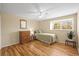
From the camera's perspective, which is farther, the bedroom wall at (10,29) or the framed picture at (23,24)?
the framed picture at (23,24)

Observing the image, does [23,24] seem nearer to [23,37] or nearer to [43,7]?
[23,37]

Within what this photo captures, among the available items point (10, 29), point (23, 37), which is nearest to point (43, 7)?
point (10, 29)

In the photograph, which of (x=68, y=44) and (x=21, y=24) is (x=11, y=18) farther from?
(x=68, y=44)

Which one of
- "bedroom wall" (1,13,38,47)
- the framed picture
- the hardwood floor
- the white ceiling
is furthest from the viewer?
the framed picture

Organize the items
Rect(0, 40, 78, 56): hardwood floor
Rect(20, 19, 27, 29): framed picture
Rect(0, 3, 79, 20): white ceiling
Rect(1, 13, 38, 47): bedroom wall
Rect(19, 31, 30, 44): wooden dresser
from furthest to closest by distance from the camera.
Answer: Rect(20, 19, 27, 29): framed picture → Rect(19, 31, 30, 44): wooden dresser → Rect(1, 13, 38, 47): bedroom wall → Rect(0, 40, 78, 56): hardwood floor → Rect(0, 3, 79, 20): white ceiling

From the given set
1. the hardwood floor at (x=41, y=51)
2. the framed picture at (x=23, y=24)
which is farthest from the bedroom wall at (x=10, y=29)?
the hardwood floor at (x=41, y=51)

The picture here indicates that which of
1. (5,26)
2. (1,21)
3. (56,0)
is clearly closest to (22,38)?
(5,26)

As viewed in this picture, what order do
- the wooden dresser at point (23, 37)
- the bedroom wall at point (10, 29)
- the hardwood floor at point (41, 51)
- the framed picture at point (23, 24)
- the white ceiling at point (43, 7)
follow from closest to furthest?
the white ceiling at point (43, 7) < the hardwood floor at point (41, 51) < the bedroom wall at point (10, 29) < the wooden dresser at point (23, 37) < the framed picture at point (23, 24)

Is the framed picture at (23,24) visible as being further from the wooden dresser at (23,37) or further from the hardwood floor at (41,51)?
the hardwood floor at (41,51)

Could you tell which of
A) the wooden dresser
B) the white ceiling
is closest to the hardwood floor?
the wooden dresser

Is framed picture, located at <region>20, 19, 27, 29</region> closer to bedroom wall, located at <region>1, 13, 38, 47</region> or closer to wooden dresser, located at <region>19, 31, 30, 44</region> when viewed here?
bedroom wall, located at <region>1, 13, 38, 47</region>

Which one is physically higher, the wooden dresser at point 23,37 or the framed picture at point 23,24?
the framed picture at point 23,24

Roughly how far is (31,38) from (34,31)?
78 cm

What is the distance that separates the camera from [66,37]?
10.6 ft
